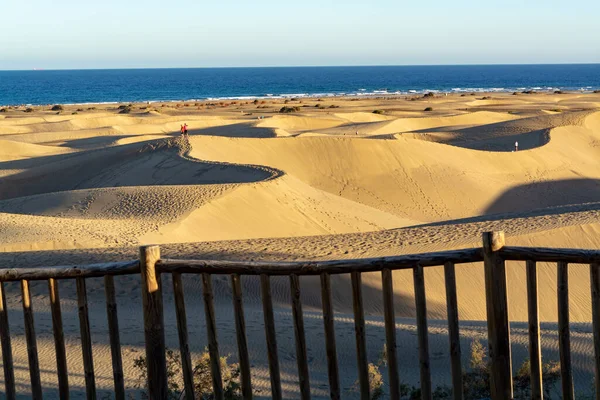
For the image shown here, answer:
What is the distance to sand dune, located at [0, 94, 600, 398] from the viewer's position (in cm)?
797

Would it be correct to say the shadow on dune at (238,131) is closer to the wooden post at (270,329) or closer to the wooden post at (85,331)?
the wooden post at (85,331)

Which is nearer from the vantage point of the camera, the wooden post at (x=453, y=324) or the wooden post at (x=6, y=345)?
the wooden post at (x=453, y=324)

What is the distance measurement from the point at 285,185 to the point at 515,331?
1271 cm

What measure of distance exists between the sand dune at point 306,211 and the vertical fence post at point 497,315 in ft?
6.88

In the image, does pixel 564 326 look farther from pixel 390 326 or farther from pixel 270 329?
pixel 270 329

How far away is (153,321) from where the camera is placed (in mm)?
4598

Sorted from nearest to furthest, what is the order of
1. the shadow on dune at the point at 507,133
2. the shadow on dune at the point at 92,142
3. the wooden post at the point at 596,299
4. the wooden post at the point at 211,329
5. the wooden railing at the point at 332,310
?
the wooden post at the point at 596,299 → the wooden railing at the point at 332,310 → the wooden post at the point at 211,329 → the shadow on dune at the point at 507,133 → the shadow on dune at the point at 92,142

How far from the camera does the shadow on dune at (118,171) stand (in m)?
22.1

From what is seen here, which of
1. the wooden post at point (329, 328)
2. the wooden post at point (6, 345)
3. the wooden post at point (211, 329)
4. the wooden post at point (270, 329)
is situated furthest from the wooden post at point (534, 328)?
the wooden post at point (6, 345)

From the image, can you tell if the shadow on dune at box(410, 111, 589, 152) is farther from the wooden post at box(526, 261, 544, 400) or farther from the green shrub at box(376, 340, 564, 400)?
the wooden post at box(526, 261, 544, 400)

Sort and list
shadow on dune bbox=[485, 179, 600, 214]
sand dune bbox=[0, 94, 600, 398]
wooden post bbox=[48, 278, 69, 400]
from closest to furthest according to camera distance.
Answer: wooden post bbox=[48, 278, 69, 400] → sand dune bbox=[0, 94, 600, 398] → shadow on dune bbox=[485, 179, 600, 214]

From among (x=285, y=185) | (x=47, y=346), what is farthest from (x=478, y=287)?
(x=285, y=185)

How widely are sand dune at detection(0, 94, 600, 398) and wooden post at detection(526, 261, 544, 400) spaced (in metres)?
2.19

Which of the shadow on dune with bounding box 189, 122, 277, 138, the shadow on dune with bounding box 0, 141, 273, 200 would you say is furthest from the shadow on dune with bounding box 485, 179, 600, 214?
the shadow on dune with bounding box 189, 122, 277, 138
